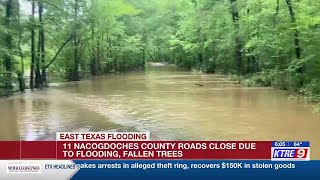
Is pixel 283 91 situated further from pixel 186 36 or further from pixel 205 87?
pixel 186 36

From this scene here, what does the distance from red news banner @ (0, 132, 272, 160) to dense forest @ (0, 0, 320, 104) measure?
18.7 inches

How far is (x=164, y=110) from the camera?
8.46ft

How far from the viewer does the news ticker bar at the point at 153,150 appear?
92.5 inches

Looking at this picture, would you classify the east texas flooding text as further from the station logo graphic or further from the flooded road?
the station logo graphic

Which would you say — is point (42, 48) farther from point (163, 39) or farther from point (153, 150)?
point (153, 150)

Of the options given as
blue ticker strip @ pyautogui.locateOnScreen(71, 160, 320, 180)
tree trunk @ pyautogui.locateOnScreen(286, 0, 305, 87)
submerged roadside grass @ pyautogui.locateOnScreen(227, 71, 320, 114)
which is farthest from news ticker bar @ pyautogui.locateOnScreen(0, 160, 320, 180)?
tree trunk @ pyautogui.locateOnScreen(286, 0, 305, 87)

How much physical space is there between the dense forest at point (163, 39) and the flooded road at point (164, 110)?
0.27 ft

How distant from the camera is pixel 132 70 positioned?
2762mm

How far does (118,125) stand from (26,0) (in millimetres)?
867

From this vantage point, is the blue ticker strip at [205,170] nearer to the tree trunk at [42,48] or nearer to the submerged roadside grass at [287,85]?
the submerged roadside grass at [287,85]

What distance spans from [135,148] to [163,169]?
18cm

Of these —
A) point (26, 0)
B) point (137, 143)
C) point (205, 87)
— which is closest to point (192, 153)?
point (137, 143)

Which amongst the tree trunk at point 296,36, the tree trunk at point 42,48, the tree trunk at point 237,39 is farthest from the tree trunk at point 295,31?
the tree trunk at point 42,48

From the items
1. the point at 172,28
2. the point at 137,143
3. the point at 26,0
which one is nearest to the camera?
the point at 137,143
